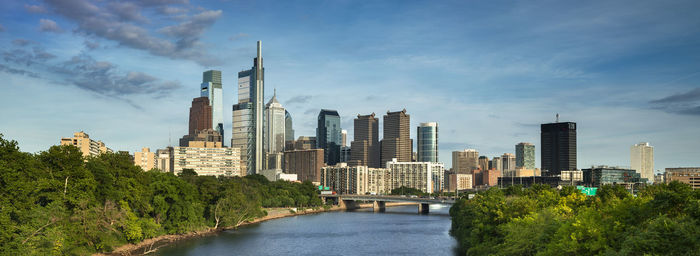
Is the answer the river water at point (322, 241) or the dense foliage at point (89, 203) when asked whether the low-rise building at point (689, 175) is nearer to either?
the river water at point (322, 241)

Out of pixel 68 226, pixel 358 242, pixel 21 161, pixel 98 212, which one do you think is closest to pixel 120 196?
pixel 98 212

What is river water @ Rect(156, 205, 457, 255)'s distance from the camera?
88438 millimetres

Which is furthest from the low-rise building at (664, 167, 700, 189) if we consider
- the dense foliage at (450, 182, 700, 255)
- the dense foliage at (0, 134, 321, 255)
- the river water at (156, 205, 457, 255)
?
the dense foliage at (0, 134, 321, 255)

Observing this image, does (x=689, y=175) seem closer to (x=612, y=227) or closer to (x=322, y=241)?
(x=322, y=241)

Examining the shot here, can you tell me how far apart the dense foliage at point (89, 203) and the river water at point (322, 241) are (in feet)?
17.3

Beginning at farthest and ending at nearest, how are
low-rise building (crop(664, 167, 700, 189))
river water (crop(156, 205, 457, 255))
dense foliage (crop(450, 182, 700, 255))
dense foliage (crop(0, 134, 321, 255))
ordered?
low-rise building (crop(664, 167, 700, 189))
river water (crop(156, 205, 457, 255))
dense foliage (crop(0, 134, 321, 255))
dense foliage (crop(450, 182, 700, 255))

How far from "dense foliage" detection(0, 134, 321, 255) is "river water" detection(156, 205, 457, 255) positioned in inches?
207

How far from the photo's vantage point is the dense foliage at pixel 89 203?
195 ft

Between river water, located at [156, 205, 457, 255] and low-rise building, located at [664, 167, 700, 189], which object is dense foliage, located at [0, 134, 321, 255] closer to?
river water, located at [156, 205, 457, 255]

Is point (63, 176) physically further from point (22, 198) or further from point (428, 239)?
point (428, 239)

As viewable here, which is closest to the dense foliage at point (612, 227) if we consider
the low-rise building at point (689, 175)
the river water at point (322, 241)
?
the river water at point (322, 241)

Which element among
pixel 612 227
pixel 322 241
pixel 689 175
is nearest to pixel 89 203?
pixel 322 241

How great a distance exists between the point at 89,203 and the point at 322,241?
134 ft

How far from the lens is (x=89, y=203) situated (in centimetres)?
7494
